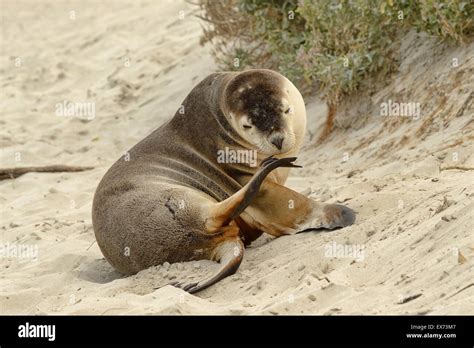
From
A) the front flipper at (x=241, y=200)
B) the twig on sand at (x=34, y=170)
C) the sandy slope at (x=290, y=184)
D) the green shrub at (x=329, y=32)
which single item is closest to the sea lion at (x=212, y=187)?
the front flipper at (x=241, y=200)

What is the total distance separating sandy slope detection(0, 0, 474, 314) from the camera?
462 cm

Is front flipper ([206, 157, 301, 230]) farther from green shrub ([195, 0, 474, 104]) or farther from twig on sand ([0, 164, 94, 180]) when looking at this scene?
twig on sand ([0, 164, 94, 180])

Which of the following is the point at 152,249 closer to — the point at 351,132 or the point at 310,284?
the point at 310,284

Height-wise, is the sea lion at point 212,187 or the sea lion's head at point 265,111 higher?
the sea lion's head at point 265,111

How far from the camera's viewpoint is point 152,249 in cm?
560

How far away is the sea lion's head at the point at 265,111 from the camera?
5.76 metres

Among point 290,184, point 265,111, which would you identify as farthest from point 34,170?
point 265,111

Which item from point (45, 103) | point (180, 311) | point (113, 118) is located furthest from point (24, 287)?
point (45, 103)

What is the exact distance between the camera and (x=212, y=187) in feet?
20.0

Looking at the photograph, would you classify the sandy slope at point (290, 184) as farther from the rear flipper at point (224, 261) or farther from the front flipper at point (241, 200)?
the front flipper at point (241, 200)

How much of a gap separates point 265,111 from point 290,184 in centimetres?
161

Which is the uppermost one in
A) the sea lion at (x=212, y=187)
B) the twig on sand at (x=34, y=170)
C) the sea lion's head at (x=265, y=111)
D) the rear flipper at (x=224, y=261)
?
the sea lion's head at (x=265, y=111)

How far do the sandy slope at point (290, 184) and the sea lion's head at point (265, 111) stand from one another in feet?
1.77

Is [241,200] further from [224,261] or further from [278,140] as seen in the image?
[278,140]
